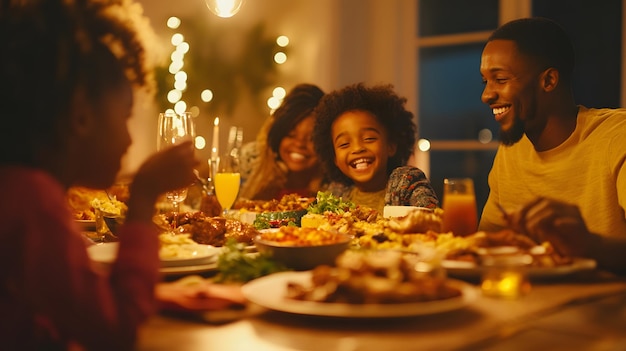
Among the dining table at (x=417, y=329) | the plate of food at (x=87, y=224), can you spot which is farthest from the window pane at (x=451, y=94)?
the dining table at (x=417, y=329)

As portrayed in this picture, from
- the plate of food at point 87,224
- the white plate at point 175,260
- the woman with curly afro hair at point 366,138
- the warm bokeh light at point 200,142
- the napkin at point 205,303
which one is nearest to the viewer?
the napkin at point 205,303

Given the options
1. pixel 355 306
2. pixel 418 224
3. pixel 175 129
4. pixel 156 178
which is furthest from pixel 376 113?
pixel 355 306

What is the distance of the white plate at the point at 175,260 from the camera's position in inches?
52.6

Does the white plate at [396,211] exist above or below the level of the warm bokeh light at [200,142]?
below

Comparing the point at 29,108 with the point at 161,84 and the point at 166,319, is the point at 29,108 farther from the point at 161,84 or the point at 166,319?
the point at 161,84

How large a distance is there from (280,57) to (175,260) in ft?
12.8

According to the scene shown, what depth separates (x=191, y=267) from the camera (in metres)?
1.36

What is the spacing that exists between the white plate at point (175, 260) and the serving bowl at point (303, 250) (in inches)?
4.3

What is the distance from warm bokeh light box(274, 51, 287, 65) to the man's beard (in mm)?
2920

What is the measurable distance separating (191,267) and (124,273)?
Answer: 421 millimetres

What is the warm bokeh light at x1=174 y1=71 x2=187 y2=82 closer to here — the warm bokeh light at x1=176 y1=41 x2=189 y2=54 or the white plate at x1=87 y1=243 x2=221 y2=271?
the warm bokeh light at x1=176 y1=41 x2=189 y2=54

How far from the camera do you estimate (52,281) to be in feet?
2.78

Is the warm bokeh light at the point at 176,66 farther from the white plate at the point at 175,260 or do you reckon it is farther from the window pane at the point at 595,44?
the white plate at the point at 175,260

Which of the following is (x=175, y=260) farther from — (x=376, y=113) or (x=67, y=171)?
(x=376, y=113)
